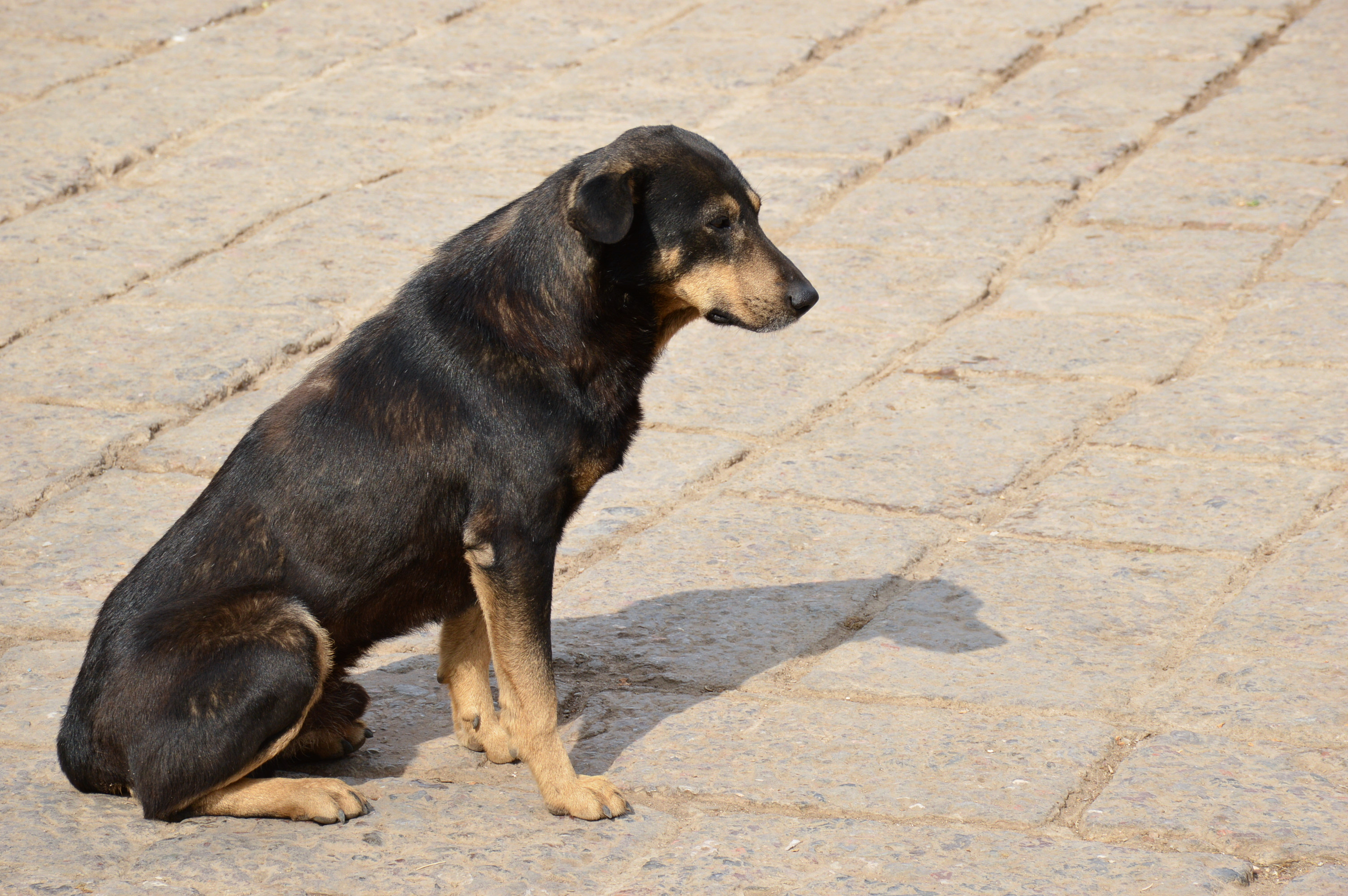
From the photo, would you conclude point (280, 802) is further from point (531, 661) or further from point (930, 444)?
point (930, 444)

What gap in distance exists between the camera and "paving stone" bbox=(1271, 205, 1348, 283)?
20.9 feet

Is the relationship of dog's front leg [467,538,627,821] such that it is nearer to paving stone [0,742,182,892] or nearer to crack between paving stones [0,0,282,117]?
paving stone [0,742,182,892]

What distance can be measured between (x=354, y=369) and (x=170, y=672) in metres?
0.82

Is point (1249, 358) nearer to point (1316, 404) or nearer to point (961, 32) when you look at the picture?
point (1316, 404)

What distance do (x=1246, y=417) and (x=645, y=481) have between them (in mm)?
2069

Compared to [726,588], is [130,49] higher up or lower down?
higher up

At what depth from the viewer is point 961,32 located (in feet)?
30.9

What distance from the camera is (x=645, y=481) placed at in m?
5.27

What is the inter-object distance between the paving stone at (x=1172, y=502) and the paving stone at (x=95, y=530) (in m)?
2.70

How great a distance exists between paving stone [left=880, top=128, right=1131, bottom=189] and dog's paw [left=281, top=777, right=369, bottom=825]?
4.92 metres

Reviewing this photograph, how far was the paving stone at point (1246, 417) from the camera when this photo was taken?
17.0 feet

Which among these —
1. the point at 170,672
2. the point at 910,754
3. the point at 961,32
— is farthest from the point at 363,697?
the point at 961,32

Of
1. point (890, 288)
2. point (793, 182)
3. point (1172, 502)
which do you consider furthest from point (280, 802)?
point (793, 182)

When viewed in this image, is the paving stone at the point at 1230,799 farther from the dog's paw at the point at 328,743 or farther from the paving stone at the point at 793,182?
the paving stone at the point at 793,182
